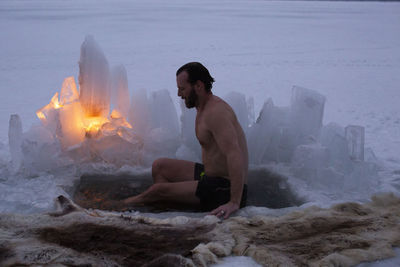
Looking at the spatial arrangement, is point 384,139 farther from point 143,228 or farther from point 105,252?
point 105,252

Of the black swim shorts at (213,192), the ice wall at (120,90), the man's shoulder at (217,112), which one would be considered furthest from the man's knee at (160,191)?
the ice wall at (120,90)

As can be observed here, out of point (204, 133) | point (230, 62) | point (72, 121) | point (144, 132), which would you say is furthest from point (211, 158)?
point (230, 62)

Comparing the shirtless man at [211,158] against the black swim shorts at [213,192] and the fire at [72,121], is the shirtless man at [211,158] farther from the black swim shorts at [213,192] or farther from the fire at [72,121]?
the fire at [72,121]

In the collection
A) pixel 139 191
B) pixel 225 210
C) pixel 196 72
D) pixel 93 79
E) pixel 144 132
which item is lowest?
pixel 139 191

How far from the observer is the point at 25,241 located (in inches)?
96.4

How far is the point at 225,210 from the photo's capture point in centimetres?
295

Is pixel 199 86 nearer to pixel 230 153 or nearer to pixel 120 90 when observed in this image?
pixel 230 153

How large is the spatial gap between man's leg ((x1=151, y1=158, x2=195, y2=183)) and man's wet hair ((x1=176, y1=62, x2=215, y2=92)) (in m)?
0.73

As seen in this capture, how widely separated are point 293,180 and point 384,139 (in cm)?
156

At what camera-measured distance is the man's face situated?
9.98 ft

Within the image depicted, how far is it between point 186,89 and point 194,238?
103 centimetres

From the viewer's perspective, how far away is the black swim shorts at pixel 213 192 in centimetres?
312

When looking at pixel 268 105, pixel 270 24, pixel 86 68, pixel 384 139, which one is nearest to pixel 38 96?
pixel 86 68

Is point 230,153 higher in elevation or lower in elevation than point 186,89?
lower
